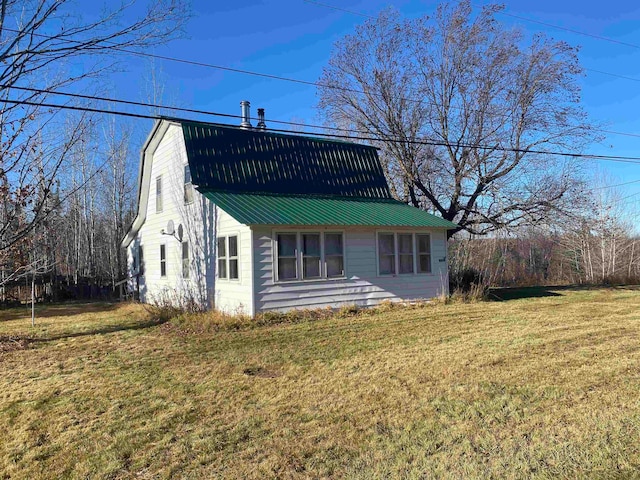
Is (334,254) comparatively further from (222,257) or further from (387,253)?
(222,257)

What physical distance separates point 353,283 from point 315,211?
7.22 ft

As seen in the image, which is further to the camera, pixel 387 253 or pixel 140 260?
pixel 140 260

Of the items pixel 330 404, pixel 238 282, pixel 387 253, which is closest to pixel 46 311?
pixel 238 282

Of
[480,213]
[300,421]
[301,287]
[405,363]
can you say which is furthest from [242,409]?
[480,213]

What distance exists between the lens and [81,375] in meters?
6.48

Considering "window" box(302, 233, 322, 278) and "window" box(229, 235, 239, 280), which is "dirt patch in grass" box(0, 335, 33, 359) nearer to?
"window" box(229, 235, 239, 280)

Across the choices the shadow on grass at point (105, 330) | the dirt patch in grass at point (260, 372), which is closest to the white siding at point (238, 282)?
the shadow on grass at point (105, 330)

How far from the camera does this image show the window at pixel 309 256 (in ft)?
37.4

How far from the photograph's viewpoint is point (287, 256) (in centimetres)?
1143

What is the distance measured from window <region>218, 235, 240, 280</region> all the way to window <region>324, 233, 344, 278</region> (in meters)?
2.30

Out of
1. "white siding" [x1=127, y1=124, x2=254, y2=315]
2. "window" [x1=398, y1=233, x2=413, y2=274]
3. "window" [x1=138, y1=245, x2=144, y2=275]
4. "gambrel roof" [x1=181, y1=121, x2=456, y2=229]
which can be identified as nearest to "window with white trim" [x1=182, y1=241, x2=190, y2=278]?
"white siding" [x1=127, y1=124, x2=254, y2=315]

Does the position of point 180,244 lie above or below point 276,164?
below

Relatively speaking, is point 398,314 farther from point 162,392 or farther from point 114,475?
point 114,475

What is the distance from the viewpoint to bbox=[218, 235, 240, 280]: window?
11562 millimetres
